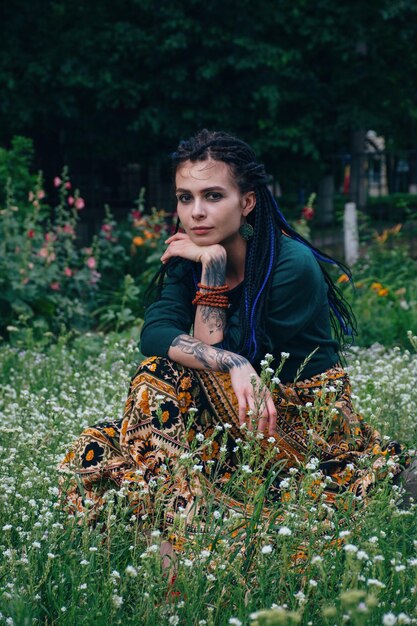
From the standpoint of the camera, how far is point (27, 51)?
47.7 feet

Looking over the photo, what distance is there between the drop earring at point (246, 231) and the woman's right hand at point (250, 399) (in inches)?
23.9

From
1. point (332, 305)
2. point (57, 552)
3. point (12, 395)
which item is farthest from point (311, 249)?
point (12, 395)

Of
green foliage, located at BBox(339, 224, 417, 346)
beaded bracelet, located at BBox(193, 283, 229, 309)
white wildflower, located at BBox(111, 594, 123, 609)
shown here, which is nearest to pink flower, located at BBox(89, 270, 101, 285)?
green foliage, located at BBox(339, 224, 417, 346)

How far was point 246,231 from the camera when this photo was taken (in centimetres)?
359

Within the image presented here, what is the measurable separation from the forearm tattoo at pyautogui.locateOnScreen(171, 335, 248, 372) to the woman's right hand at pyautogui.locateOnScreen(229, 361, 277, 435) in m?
0.03

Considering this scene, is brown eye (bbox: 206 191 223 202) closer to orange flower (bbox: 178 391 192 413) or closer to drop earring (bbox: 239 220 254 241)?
drop earring (bbox: 239 220 254 241)

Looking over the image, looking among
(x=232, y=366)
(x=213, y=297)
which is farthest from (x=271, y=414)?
(x=213, y=297)

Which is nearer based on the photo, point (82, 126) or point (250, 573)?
point (250, 573)

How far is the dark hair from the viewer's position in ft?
11.1

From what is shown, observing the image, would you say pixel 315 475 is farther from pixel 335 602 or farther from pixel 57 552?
pixel 57 552

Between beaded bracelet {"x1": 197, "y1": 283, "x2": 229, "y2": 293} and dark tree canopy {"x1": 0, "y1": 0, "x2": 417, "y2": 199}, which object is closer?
beaded bracelet {"x1": 197, "y1": 283, "x2": 229, "y2": 293}

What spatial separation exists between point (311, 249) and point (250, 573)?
1457mm

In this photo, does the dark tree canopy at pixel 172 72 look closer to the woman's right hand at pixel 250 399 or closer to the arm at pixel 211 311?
the arm at pixel 211 311

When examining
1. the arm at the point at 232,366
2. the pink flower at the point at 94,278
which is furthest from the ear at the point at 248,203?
the pink flower at the point at 94,278
